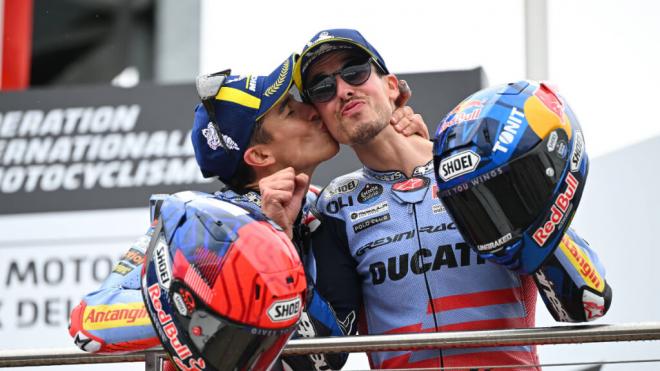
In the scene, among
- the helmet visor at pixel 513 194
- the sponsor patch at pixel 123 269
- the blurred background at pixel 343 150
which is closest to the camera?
the helmet visor at pixel 513 194

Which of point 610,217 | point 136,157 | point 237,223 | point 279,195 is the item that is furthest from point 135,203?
point 237,223

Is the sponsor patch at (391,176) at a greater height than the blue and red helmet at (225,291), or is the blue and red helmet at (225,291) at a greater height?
the blue and red helmet at (225,291)

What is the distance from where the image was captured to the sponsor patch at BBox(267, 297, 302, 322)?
154 centimetres

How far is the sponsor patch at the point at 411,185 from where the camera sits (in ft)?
7.09

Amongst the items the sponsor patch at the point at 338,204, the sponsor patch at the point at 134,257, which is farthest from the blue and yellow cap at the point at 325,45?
the sponsor patch at the point at 134,257

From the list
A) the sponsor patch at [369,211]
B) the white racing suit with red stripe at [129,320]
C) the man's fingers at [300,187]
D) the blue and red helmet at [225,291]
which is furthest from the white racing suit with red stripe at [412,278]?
the blue and red helmet at [225,291]

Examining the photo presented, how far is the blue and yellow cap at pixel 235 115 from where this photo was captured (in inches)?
84.8

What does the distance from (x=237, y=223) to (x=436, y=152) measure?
1.33 feet

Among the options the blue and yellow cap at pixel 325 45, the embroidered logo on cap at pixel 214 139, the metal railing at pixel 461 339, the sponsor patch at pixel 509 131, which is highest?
the blue and yellow cap at pixel 325 45

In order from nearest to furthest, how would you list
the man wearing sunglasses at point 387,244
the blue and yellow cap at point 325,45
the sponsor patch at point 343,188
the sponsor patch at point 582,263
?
the sponsor patch at point 582,263 → the man wearing sunglasses at point 387,244 → the blue and yellow cap at point 325,45 → the sponsor patch at point 343,188

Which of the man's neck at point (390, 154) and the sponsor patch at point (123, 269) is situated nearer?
the sponsor patch at point (123, 269)

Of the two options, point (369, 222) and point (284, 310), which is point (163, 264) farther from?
point (369, 222)

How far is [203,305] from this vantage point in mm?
1542

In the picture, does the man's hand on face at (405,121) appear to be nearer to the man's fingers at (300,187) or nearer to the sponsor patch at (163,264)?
the man's fingers at (300,187)
